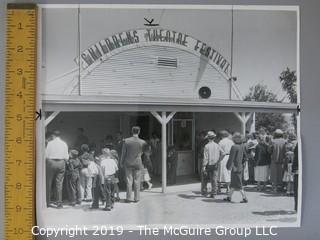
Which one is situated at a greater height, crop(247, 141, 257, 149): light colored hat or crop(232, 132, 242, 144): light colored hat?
crop(232, 132, 242, 144): light colored hat

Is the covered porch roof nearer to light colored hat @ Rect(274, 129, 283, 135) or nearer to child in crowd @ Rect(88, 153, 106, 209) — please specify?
light colored hat @ Rect(274, 129, 283, 135)

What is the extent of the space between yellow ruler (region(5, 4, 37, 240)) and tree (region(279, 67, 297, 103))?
3.69ft

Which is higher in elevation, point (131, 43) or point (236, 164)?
point (131, 43)

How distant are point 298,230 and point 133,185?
801 mm

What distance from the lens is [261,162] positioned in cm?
182

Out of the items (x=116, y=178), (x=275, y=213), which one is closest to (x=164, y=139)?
(x=116, y=178)

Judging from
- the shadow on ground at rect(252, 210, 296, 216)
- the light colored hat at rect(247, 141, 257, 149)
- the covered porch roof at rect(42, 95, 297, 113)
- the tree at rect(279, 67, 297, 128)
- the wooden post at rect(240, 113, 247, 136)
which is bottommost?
the shadow on ground at rect(252, 210, 296, 216)

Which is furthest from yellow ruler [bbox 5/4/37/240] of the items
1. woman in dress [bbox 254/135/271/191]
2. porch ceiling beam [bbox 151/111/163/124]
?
woman in dress [bbox 254/135/271/191]

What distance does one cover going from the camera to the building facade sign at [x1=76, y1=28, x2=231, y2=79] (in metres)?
1.76

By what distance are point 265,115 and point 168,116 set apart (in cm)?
45

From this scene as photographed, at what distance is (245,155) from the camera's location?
1.82 meters

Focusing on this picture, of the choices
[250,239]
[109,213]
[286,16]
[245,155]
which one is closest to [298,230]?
[250,239]

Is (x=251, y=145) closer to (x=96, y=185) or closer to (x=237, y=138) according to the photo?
(x=237, y=138)

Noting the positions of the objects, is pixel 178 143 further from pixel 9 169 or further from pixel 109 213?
pixel 9 169
